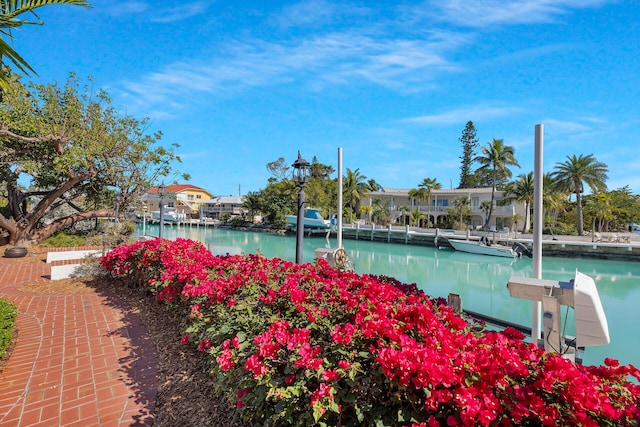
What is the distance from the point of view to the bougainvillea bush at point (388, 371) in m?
1.27

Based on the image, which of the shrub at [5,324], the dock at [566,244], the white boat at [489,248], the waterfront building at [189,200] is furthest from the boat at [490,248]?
the waterfront building at [189,200]

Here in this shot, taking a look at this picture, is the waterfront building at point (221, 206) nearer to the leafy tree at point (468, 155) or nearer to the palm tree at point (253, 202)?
the palm tree at point (253, 202)

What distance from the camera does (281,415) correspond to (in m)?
1.64

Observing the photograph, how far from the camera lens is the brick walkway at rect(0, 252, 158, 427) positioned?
260 centimetres

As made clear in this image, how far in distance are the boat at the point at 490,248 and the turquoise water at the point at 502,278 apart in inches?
20.6

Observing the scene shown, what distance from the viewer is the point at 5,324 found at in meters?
3.41

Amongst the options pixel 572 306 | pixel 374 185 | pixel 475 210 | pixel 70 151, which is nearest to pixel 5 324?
pixel 572 306

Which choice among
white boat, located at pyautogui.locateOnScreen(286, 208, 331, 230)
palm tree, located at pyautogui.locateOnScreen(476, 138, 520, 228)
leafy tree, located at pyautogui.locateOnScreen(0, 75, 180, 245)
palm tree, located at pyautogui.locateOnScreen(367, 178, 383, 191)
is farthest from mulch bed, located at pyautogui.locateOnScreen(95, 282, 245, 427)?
palm tree, located at pyautogui.locateOnScreen(367, 178, 383, 191)

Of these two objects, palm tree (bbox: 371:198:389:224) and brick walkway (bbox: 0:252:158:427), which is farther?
palm tree (bbox: 371:198:389:224)

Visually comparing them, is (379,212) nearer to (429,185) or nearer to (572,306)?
(429,185)

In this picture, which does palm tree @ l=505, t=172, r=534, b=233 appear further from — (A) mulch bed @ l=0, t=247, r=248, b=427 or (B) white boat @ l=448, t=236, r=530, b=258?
(A) mulch bed @ l=0, t=247, r=248, b=427

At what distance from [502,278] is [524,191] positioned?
20289 millimetres

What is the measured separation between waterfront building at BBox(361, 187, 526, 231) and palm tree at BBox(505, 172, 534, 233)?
1041mm

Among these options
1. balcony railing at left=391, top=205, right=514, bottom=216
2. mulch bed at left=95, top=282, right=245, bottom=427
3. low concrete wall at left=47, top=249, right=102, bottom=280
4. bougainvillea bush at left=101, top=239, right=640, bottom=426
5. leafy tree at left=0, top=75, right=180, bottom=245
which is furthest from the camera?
balcony railing at left=391, top=205, right=514, bottom=216
